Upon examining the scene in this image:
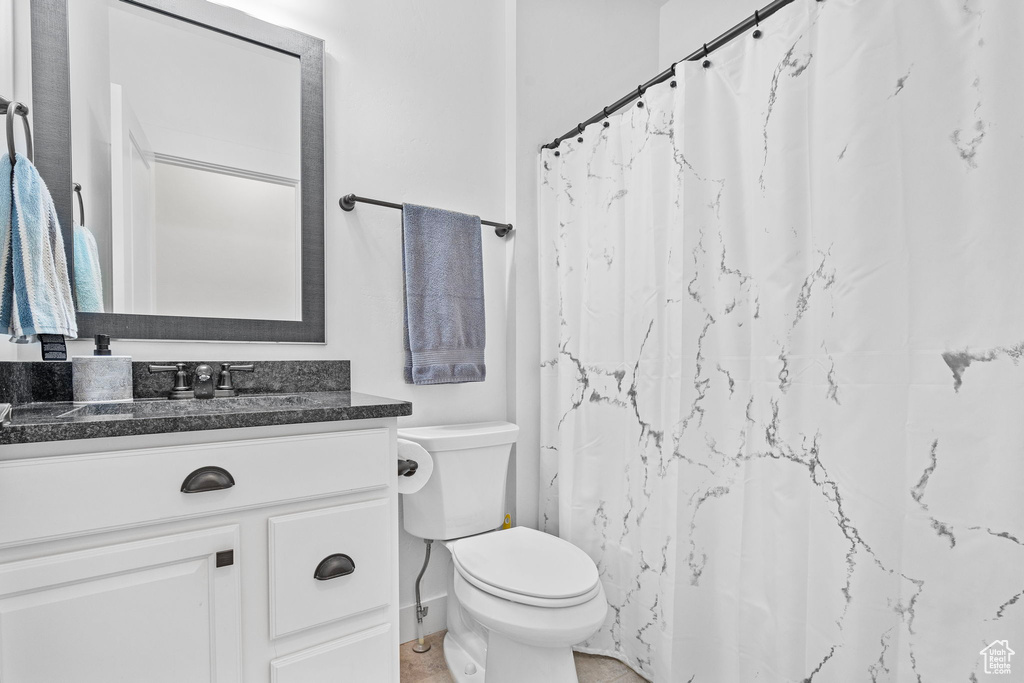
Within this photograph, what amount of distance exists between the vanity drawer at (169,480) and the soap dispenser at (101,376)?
1.47 feet

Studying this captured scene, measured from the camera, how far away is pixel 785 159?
1132mm

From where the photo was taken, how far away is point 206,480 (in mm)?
901

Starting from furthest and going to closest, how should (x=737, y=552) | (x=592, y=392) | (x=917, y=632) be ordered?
(x=592, y=392) → (x=737, y=552) → (x=917, y=632)

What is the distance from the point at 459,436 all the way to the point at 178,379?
0.79 m

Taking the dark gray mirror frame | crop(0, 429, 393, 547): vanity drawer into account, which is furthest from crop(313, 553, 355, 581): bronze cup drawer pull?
the dark gray mirror frame

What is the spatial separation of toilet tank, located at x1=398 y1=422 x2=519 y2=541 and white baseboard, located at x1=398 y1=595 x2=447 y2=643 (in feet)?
1.14

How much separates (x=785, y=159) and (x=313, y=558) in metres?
1.35

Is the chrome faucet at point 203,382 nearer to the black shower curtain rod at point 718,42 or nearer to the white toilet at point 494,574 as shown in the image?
the white toilet at point 494,574

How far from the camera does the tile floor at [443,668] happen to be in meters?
1.55

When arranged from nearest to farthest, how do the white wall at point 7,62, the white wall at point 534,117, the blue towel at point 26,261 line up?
1. the blue towel at point 26,261
2. the white wall at point 7,62
3. the white wall at point 534,117

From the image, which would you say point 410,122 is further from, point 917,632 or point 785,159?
point 917,632

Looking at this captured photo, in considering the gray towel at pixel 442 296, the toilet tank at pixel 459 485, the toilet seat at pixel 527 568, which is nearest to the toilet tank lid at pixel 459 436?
the toilet tank at pixel 459 485

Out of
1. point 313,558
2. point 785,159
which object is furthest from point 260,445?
point 785,159

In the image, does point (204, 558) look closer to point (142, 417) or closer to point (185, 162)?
point (142, 417)
